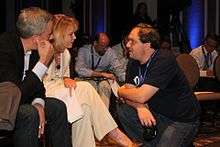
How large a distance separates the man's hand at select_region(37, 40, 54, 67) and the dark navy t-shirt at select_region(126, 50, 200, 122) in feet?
2.06

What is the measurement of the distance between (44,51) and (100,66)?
3.12 metres

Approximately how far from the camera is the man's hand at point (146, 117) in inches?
127

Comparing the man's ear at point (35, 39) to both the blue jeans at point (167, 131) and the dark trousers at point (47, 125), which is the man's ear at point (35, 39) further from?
the blue jeans at point (167, 131)

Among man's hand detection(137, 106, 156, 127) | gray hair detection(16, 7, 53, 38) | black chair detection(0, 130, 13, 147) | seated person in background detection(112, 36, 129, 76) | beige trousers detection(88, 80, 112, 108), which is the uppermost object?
gray hair detection(16, 7, 53, 38)

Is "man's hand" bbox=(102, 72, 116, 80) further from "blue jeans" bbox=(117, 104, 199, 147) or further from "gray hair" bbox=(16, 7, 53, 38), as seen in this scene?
"gray hair" bbox=(16, 7, 53, 38)

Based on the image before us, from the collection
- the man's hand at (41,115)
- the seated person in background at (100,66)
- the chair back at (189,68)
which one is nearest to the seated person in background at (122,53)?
the seated person in background at (100,66)

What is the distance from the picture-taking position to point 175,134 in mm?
3250

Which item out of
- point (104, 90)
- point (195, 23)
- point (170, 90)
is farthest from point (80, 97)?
point (195, 23)

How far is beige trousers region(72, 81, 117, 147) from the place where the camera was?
3865 millimetres

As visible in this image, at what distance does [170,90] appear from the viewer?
10.6 feet

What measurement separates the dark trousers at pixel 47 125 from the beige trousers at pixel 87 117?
424 mm

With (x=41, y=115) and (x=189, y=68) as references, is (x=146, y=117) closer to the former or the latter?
(x=41, y=115)

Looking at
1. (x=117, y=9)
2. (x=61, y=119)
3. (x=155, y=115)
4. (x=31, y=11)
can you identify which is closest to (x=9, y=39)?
(x=31, y=11)

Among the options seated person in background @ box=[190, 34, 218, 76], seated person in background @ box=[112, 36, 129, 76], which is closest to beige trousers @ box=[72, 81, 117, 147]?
seated person in background @ box=[112, 36, 129, 76]
